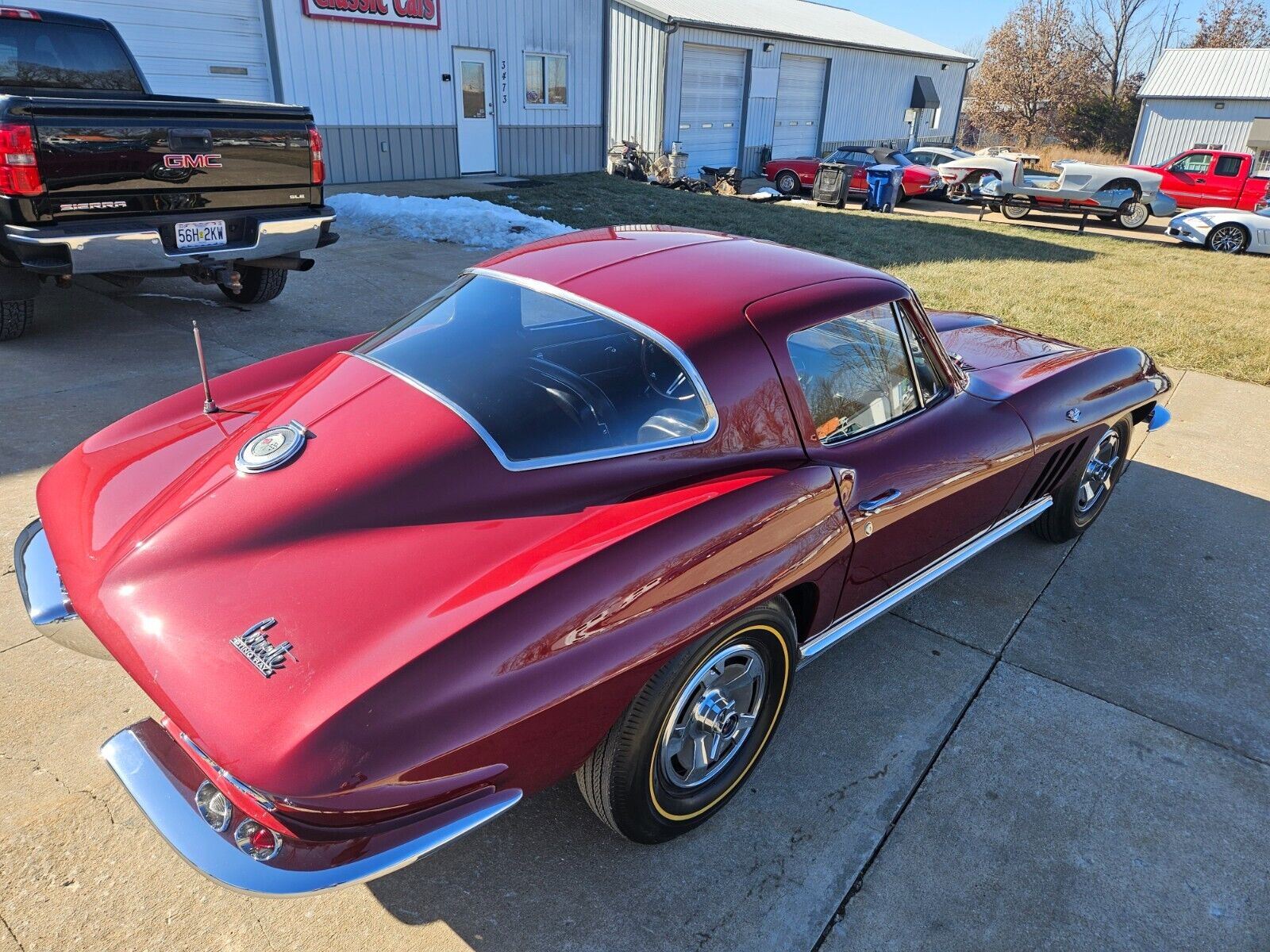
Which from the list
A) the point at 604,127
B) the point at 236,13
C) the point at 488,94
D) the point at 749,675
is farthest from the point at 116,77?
the point at 604,127

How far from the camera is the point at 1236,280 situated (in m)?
12.0

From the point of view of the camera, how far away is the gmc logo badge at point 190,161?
5372mm

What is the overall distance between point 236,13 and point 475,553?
45.0 feet

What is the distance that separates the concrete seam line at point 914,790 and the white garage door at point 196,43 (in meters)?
12.9

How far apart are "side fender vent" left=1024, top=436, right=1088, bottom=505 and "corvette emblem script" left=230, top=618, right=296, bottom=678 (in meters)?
3.08

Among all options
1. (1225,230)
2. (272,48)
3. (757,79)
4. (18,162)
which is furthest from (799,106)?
(18,162)

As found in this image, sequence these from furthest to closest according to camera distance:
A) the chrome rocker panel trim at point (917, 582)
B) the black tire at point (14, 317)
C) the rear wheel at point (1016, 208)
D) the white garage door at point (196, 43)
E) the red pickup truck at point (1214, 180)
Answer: the red pickup truck at point (1214, 180)
the rear wheel at point (1016, 208)
the white garage door at point (196, 43)
the black tire at point (14, 317)
the chrome rocker panel trim at point (917, 582)

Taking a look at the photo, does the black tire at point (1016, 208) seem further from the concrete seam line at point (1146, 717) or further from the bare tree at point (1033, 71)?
the bare tree at point (1033, 71)

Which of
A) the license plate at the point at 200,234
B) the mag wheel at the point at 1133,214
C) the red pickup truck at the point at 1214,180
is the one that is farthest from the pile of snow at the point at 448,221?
the red pickup truck at the point at 1214,180

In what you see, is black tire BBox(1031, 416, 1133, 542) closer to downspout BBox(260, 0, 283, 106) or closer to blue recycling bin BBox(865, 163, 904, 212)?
downspout BBox(260, 0, 283, 106)

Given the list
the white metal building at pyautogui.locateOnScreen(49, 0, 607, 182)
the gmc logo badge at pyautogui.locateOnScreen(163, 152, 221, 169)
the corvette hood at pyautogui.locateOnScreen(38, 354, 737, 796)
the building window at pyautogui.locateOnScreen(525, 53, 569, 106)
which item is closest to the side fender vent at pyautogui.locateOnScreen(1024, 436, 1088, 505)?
the corvette hood at pyautogui.locateOnScreen(38, 354, 737, 796)

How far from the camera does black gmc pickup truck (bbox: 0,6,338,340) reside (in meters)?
4.91

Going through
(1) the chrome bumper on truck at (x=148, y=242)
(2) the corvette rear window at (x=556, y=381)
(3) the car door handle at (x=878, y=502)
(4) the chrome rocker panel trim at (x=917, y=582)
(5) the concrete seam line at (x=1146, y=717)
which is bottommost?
(5) the concrete seam line at (x=1146, y=717)

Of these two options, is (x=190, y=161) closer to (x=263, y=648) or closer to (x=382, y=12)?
(x=263, y=648)
